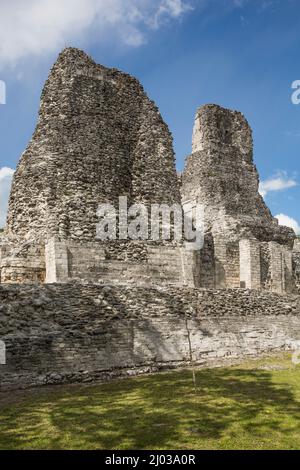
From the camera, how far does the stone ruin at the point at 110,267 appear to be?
1230 centimetres

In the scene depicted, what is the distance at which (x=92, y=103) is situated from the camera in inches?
813

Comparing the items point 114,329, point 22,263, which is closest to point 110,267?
point 22,263

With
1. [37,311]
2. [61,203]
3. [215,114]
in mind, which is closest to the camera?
[37,311]

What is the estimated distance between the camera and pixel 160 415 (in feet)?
28.3

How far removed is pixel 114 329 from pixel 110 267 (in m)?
4.81

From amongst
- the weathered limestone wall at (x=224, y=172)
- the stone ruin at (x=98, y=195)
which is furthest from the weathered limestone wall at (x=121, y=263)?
the weathered limestone wall at (x=224, y=172)

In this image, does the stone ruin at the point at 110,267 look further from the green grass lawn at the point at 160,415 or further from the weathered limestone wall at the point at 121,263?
the green grass lawn at the point at 160,415

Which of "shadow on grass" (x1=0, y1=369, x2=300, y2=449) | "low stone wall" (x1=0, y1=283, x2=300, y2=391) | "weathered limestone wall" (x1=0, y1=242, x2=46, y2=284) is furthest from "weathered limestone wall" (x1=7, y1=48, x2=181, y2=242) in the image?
"shadow on grass" (x1=0, y1=369, x2=300, y2=449)

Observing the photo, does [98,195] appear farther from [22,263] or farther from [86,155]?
[22,263]

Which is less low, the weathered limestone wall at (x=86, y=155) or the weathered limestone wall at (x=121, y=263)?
the weathered limestone wall at (x=86, y=155)

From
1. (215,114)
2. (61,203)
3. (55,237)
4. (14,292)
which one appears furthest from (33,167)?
(215,114)

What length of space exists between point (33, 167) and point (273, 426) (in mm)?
14533

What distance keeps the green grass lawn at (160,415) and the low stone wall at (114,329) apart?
0.83 m

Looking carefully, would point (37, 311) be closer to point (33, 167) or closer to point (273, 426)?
point (273, 426)
